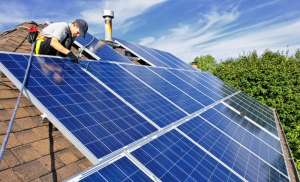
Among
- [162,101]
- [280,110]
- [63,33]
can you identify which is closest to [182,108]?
[162,101]

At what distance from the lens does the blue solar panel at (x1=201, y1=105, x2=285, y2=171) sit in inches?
296

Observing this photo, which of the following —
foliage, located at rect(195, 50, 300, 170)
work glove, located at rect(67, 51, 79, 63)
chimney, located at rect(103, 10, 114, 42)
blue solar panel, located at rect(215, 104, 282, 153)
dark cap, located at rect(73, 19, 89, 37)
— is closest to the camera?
work glove, located at rect(67, 51, 79, 63)

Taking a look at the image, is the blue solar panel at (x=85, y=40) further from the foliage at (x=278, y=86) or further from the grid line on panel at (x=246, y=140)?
the foliage at (x=278, y=86)

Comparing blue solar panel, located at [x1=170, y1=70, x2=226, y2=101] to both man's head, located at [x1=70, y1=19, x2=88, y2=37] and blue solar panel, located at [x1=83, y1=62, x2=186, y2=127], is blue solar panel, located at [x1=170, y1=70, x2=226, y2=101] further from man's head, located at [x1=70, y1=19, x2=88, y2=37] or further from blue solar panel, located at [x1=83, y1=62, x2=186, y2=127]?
man's head, located at [x1=70, y1=19, x2=88, y2=37]

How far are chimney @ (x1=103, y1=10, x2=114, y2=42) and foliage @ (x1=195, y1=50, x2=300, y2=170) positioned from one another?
15.1 m

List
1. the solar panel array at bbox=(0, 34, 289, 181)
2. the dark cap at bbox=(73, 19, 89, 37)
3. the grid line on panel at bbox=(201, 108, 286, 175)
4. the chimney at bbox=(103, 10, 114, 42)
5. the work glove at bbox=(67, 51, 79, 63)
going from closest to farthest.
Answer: the solar panel array at bbox=(0, 34, 289, 181) → the work glove at bbox=(67, 51, 79, 63) → the dark cap at bbox=(73, 19, 89, 37) → the grid line on panel at bbox=(201, 108, 286, 175) → the chimney at bbox=(103, 10, 114, 42)

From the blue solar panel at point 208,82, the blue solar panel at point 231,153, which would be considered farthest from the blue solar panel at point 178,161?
the blue solar panel at point 208,82

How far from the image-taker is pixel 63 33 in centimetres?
698

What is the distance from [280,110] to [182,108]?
815 inches

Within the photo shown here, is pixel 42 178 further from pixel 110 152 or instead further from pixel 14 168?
pixel 110 152

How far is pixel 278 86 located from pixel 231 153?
869 inches

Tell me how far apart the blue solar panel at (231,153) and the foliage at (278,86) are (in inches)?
742

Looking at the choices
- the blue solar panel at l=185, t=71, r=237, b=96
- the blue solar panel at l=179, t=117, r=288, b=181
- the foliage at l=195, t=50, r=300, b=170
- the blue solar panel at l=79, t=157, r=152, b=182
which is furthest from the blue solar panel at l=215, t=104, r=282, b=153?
the foliage at l=195, t=50, r=300, b=170

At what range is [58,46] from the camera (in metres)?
6.53
